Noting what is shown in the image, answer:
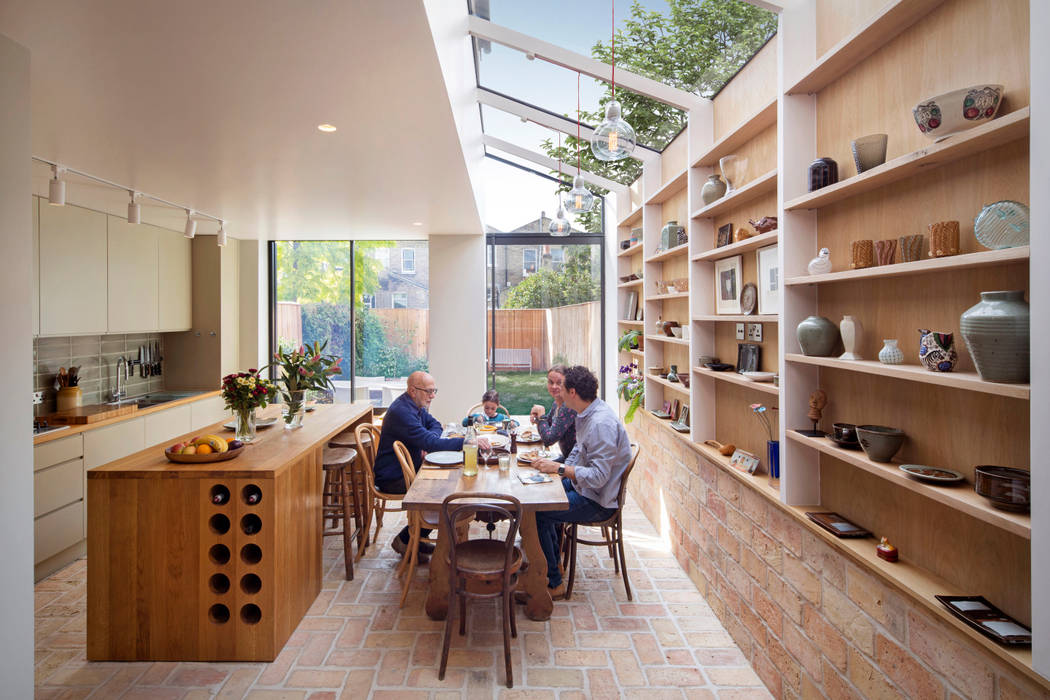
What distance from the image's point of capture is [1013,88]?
4.50 feet

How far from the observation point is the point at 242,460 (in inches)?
110

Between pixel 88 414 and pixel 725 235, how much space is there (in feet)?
15.4

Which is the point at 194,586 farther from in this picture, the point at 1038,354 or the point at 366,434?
the point at 1038,354

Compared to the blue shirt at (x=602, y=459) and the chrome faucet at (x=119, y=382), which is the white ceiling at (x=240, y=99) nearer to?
the chrome faucet at (x=119, y=382)

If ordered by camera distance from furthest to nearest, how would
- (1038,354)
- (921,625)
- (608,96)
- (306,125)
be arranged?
(608,96) → (306,125) → (921,625) → (1038,354)

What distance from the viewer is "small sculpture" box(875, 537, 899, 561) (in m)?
1.75

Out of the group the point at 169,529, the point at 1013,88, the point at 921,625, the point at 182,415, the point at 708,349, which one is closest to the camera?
the point at 1013,88

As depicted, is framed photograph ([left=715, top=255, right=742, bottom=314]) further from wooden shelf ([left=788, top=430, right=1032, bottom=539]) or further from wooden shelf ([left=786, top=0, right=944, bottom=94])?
wooden shelf ([left=788, top=430, right=1032, bottom=539])

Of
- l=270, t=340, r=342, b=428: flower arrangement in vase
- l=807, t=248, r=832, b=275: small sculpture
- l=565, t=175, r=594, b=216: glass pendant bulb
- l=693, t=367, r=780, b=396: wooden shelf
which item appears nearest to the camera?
l=807, t=248, r=832, b=275: small sculpture

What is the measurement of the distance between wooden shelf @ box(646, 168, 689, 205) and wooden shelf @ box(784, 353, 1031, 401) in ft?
6.57

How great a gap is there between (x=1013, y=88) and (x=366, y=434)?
407 cm

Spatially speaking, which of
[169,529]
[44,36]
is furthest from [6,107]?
[169,529]

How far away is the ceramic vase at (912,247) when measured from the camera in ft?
5.41

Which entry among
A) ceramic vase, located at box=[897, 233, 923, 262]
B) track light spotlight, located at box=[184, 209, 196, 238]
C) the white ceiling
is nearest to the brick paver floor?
ceramic vase, located at box=[897, 233, 923, 262]
